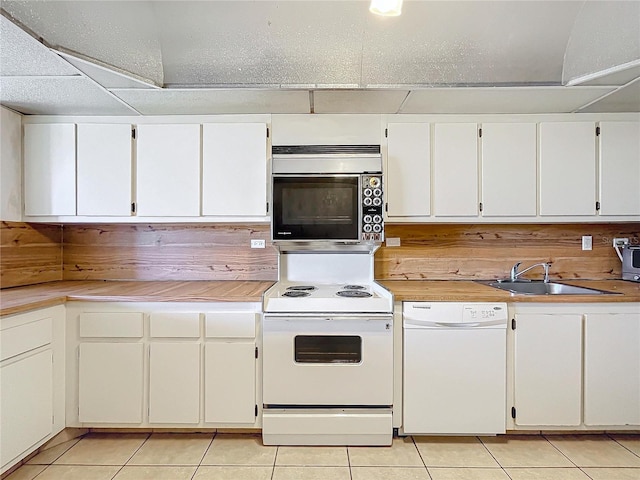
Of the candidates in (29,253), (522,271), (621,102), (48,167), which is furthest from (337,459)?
(621,102)

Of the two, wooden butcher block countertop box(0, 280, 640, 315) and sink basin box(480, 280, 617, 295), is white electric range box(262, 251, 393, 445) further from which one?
sink basin box(480, 280, 617, 295)

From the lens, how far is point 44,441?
191 centimetres

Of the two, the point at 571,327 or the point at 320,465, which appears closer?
the point at 320,465

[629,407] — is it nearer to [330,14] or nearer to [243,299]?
[243,299]

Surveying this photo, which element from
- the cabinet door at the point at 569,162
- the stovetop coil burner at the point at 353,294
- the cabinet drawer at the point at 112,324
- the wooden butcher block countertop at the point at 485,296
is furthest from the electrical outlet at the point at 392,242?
the cabinet drawer at the point at 112,324

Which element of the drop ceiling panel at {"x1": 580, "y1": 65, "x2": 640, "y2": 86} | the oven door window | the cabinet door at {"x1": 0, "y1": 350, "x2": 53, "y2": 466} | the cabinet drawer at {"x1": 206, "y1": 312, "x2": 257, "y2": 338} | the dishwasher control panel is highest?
the drop ceiling panel at {"x1": 580, "y1": 65, "x2": 640, "y2": 86}

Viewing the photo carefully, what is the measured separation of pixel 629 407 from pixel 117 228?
3.52m

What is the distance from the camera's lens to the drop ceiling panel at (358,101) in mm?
2055

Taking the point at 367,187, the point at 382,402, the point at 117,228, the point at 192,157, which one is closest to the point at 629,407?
the point at 382,402

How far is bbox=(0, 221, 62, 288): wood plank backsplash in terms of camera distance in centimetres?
235

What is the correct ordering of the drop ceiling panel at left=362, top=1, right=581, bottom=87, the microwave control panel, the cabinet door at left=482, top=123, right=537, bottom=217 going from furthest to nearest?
the cabinet door at left=482, top=123, right=537, bottom=217
the microwave control panel
the drop ceiling panel at left=362, top=1, right=581, bottom=87

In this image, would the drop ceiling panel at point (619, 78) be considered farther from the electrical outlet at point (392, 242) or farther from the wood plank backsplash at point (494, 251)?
the electrical outlet at point (392, 242)

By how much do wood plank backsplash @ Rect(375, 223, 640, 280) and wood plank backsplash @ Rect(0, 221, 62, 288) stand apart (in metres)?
2.42

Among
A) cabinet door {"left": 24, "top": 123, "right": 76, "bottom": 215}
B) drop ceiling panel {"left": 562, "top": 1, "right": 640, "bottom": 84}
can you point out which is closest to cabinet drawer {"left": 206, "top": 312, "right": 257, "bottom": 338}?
cabinet door {"left": 24, "top": 123, "right": 76, "bottom": 215}
